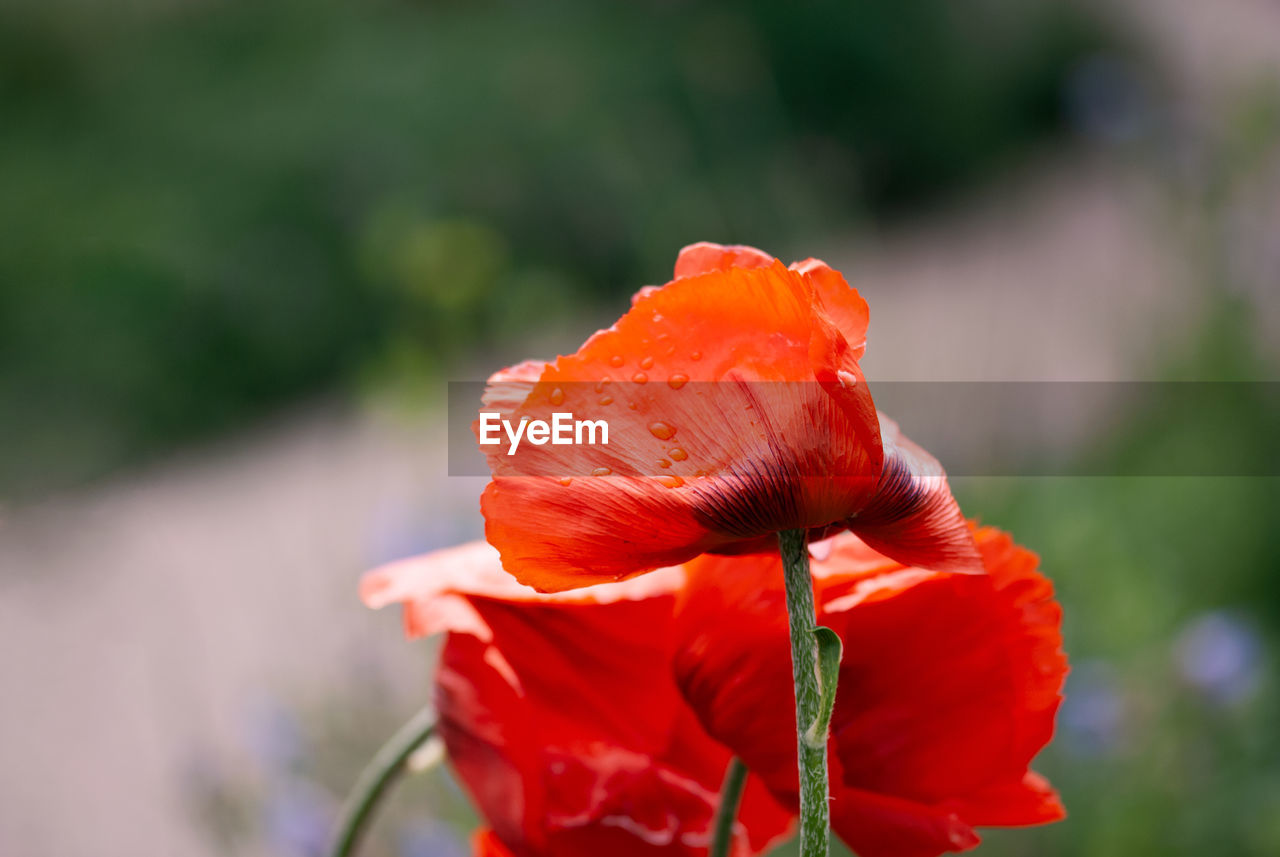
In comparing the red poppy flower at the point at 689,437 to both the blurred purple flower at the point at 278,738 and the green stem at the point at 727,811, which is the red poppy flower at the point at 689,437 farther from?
the blurred purple flower at the point at 278,738

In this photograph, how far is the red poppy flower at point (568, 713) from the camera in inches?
13.1

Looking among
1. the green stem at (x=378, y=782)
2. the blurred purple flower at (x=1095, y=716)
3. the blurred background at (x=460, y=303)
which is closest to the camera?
the green stem at (x=378, y=782)

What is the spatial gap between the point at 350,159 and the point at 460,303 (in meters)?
2.99

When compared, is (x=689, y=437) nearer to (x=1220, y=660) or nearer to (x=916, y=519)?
(x=916, y=519)

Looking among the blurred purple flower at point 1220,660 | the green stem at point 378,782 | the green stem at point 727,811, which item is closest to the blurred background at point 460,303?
the blurred purple flower at point 1220,660

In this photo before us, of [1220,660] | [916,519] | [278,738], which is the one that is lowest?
[278,738]

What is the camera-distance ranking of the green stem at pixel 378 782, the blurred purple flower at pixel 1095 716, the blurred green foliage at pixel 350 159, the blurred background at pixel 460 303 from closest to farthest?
the green stem at pixel 378 782, the blurred purple flower at pixel 1095 716, the blurred background at pixel 460 303, the blurred green foliage at pixel 350 159

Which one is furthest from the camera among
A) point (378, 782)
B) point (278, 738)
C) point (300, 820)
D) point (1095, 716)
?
point (278, 738)

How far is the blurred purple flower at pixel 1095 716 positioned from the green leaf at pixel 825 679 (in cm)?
99

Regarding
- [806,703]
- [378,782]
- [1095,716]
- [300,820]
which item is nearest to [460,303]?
[300,820]

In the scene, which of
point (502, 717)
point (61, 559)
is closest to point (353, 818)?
point (502, 717)

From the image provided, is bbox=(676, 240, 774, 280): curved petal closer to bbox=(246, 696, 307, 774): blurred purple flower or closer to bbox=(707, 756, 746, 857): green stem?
bbox=(707, 756, 746, 857): green stem

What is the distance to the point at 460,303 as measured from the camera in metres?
1.66

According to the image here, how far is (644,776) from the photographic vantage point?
1.12ft
